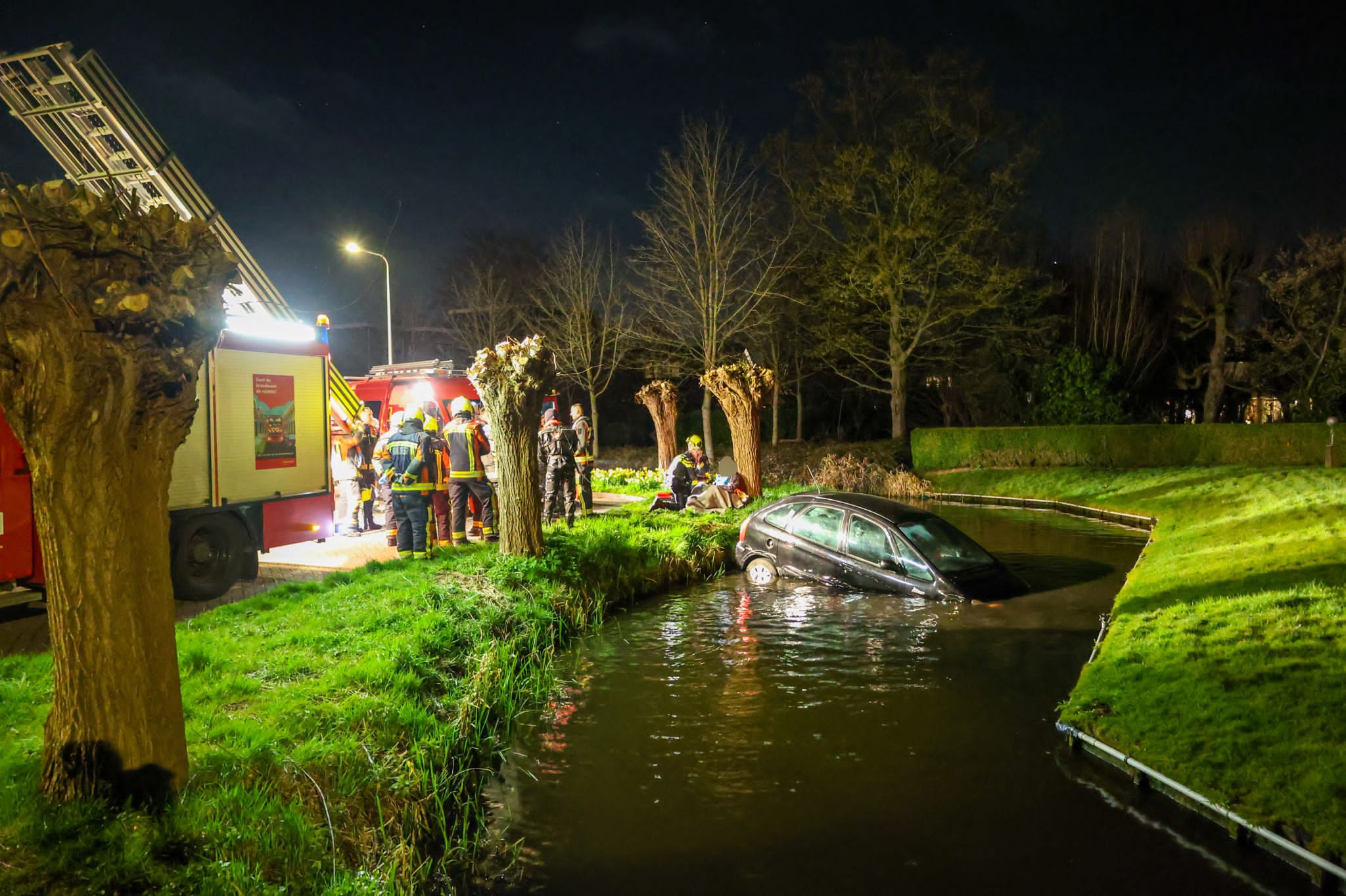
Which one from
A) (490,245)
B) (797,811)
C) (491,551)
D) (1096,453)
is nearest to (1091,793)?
(797,811)

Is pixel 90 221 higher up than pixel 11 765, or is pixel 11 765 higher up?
pixel 90 221

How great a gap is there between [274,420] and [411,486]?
190 cm

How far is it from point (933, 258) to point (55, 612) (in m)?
32.7

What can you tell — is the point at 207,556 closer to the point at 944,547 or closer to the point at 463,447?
the point at 463,447

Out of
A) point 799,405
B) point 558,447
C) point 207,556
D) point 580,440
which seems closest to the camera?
point 207,556

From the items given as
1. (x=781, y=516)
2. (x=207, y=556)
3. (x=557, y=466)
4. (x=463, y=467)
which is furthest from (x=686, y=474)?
(x=207, y=556)

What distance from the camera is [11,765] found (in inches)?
188

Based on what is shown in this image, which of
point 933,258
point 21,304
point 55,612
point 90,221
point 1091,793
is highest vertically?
point 933,258

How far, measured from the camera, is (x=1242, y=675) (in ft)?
21.7

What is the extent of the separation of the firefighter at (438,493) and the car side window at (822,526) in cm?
499

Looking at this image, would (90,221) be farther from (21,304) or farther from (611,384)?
(611,384)

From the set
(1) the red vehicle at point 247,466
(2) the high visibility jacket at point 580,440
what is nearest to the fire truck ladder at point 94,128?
(1) the red vehicle at point 247,466

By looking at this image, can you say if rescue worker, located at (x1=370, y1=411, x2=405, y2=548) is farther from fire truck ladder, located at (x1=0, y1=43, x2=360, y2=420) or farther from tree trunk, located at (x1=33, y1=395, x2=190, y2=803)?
tree trunk, located at (x1=33, y1=395, x2=190, y2=803)

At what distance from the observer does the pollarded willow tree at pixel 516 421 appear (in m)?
11.7
